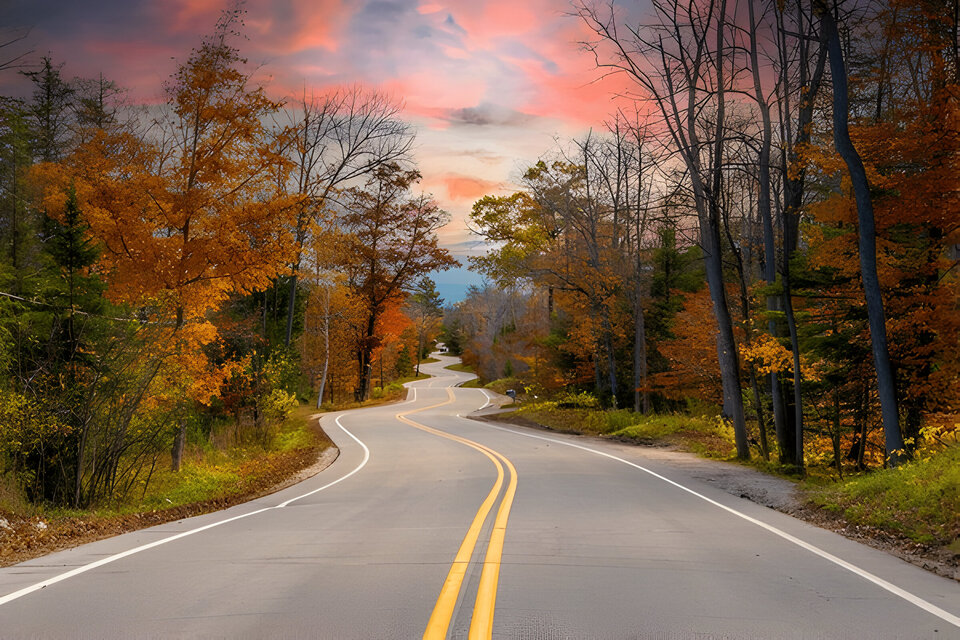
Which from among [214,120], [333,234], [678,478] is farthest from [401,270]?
[678,478]

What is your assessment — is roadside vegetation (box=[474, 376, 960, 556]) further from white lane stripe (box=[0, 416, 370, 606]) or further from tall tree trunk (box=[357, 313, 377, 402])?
tall tree trunk (box=[357, 313, 377, 402])

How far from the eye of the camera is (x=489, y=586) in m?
5.11

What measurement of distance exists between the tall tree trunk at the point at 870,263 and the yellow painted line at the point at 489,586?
7.39 metres

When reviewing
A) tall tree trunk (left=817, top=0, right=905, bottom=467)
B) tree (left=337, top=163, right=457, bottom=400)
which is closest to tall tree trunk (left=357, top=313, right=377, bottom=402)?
tree (left=337, top=163, right=457, bottom=400)

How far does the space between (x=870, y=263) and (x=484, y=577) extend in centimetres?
1016

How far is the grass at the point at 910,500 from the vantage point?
759 centimetres

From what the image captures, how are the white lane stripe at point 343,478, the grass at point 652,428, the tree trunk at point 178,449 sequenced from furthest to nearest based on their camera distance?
the grass at point 652,428, the tree trunk at point 178,449, the white lane stripe at point 343,478

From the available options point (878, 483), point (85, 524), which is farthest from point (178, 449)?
point (878, 483)

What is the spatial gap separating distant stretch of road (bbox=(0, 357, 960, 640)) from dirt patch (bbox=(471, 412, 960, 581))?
38 centimetres

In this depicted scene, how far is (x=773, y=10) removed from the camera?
651 inches

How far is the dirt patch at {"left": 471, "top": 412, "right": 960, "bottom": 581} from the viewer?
6.81m

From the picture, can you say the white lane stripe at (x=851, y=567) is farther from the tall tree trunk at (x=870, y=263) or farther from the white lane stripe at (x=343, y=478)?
the white lane stripe at (x=343, y=478)

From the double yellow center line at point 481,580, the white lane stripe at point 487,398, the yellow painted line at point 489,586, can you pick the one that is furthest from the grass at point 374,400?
the yellow painted line at point 489,586

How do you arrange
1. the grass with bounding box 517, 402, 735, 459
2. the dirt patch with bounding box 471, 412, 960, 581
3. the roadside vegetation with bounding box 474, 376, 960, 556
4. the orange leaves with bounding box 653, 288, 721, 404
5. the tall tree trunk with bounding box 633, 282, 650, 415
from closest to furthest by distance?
the dirt patch with bounding box 471, 412, 960, 581 → the roadside vegetation with bounding box 474, 376, 960, 556 → the grass with bounding box 517, 402, 735, 459 → the orange leaves with bounding box 653, 288, 721, 404 → the tall tree trunk with bounding box 633, 282, 650, 415
